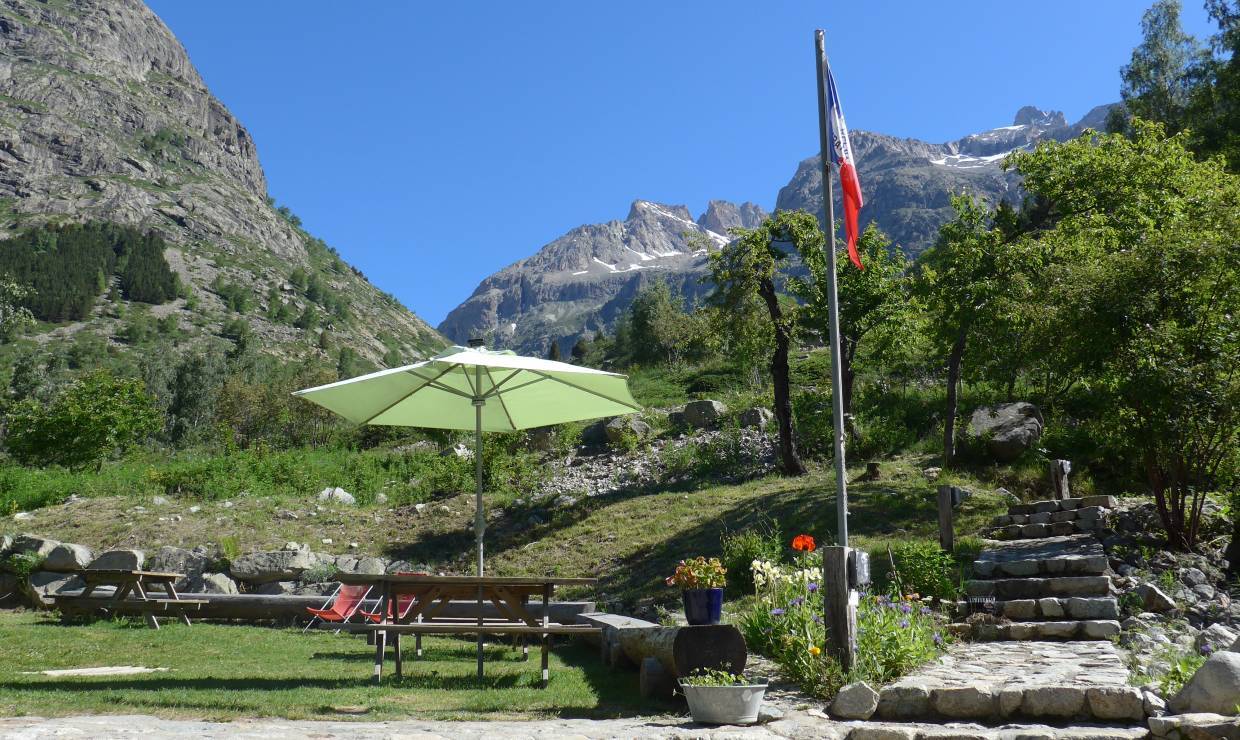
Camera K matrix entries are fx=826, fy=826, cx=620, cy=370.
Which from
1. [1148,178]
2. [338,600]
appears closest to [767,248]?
[1148,178]

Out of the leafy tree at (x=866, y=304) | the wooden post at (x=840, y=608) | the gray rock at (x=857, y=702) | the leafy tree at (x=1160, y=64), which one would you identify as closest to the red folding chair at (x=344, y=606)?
the wooden post at (x=840, y=608)

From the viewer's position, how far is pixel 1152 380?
25.8ft

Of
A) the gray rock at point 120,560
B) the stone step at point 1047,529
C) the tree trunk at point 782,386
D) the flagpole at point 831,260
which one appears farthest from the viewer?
the tree trunk at point 782,386

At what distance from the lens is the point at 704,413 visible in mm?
17516

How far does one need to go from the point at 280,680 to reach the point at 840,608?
12.9ft

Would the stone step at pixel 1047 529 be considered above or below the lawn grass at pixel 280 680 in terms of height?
above

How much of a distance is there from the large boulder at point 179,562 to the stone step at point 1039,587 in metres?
9.86

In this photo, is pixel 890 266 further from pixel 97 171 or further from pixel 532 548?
pixel 97 171

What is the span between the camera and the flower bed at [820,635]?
5.15 metres

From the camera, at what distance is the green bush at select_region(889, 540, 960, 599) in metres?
7.52

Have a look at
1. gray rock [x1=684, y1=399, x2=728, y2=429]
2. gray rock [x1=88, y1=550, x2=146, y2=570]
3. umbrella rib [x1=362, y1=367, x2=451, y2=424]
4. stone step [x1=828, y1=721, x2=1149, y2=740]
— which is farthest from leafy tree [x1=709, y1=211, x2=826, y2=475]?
stone step [x1=828, y1=721, x2=1149, y2=740]

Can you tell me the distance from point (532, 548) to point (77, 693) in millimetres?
7933

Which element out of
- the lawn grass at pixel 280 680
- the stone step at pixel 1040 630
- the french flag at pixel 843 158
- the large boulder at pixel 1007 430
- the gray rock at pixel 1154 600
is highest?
the french flag at pixel 843 158

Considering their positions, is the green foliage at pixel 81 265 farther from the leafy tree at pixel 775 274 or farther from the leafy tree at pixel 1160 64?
the leafy tree at pixel 1160 64
